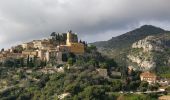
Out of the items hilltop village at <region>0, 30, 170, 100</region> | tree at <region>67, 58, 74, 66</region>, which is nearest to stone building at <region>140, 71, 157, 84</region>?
hilltop village at <region>0, 30, 170, 100</region>

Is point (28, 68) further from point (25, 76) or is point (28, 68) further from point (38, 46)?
point (38, 46)

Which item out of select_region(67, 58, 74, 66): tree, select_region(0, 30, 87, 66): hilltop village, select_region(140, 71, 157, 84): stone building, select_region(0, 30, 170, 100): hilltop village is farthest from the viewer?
select_region(0, 30, 87, 66): hilltop village

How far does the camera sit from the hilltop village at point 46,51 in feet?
431

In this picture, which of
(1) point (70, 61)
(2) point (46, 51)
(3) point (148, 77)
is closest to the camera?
(1) point (70, 61)

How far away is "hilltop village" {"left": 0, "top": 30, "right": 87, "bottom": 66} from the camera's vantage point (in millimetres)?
131250

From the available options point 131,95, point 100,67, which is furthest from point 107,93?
point 100,67

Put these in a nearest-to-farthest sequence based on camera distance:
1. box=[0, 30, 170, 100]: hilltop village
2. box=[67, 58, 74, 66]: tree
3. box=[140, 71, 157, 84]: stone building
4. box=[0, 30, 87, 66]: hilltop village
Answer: box=[0, 30, 170, 100]: hilltop village, box=[67, 58, 74, 66]: tree, box=[140, 71, 157, 84]: stone building, box=[0, 30, 87, 66]: hilltop village

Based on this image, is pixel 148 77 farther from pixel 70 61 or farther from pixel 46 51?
pixel 46 51

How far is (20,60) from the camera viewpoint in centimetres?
13088

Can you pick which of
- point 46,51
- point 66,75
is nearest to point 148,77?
point 66,75

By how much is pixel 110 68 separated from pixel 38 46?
26.6 metres

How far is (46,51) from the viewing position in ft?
436

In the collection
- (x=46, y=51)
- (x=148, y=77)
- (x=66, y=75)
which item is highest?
(x=46, y=51)

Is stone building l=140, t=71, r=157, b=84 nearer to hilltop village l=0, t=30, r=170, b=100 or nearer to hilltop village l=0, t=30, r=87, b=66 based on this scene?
hilltop village l=0, t=30, r=170, b=100
